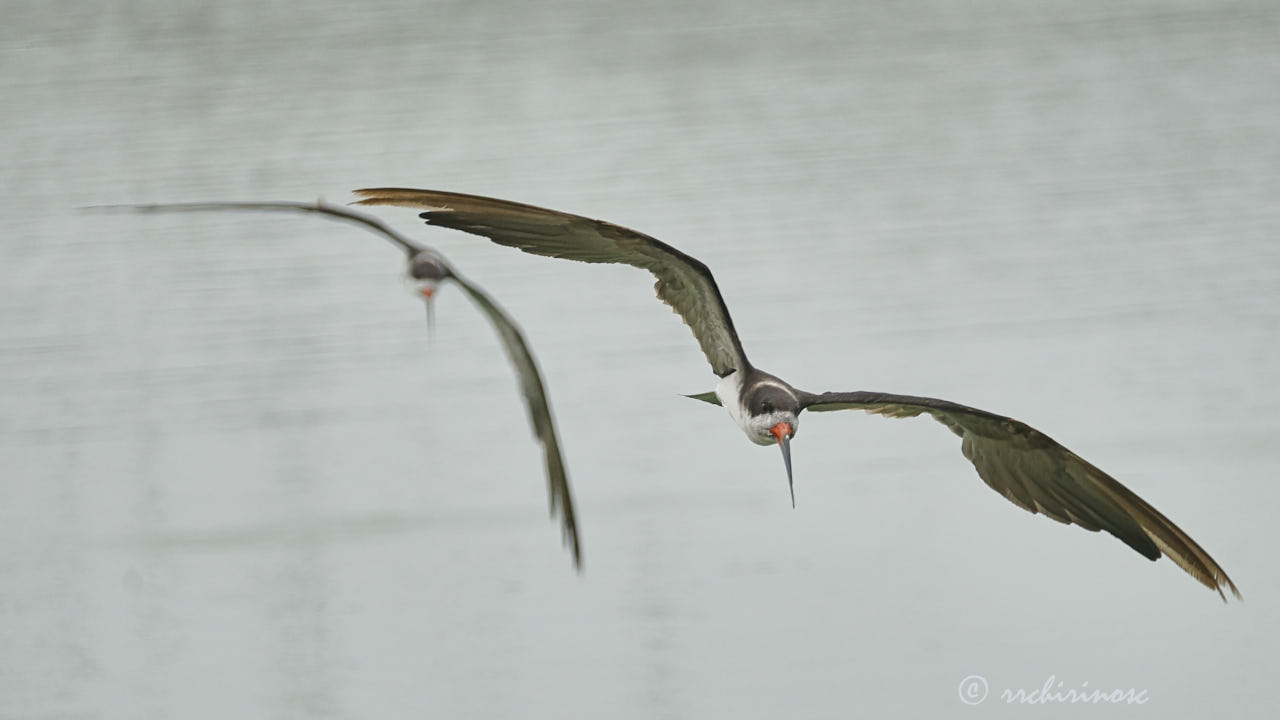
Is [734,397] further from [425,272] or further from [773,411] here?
[425,272]

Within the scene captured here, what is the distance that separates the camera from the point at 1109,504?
98 centimetres

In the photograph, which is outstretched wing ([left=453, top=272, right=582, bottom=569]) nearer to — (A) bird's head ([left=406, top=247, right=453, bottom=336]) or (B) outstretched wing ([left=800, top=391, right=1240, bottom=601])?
(A) bird's head ([left=406, top=247, right=453, bottom=336])

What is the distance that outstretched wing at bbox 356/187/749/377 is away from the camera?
30.2 inches

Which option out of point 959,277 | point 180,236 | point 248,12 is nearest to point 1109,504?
point 959,277

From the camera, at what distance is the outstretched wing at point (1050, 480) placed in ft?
3.07

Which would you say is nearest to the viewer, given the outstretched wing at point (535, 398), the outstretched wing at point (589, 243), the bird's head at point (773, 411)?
the outstretched wing at point (535, 398)

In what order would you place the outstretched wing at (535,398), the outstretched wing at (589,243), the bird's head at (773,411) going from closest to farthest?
1. the outstretched wing at (535,398)
2. the outstretched wing at (589,243)
3. the bird's head at (773,411)

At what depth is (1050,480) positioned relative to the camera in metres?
1.00

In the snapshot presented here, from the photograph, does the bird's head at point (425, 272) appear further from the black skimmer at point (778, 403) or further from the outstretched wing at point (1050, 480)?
the outstretched wing at point (1050, 480)

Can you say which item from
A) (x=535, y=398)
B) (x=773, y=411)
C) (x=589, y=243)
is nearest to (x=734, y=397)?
(x=773, y=411)

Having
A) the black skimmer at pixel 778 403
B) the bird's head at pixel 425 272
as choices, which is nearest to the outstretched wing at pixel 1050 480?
the black skimmer at pixel 778 403

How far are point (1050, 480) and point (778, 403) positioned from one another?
0.78 feet

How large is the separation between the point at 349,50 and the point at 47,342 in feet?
3.19

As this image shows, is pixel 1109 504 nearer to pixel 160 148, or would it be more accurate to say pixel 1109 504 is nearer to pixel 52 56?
pixel 160 148
